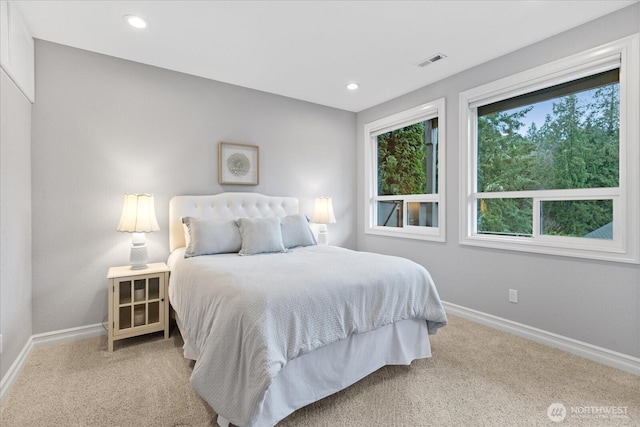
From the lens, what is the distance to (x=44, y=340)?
2.55m

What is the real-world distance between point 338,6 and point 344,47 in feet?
1.82

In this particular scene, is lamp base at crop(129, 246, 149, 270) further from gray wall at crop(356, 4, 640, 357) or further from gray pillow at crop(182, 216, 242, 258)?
gray wall at crop(356, 4, 640, 357)

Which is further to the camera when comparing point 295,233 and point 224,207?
point 224,207

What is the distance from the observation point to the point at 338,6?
217 centimetres

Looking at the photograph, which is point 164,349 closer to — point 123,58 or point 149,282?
point 149,282

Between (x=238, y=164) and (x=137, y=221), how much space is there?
1.26 metres

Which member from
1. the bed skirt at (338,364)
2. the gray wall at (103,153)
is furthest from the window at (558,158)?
the gray wall at (103,153)

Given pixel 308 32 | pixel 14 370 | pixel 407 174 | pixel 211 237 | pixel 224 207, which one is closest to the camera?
pixel 14 370

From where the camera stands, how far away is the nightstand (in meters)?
2.43

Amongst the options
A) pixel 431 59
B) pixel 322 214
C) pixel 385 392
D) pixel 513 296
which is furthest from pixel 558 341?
pixel 431 59

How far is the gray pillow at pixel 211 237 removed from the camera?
2670 millimetres

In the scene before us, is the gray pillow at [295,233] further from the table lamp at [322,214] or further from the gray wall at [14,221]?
the gray wall at [14,221]

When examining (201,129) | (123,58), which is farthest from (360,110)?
(123,58)

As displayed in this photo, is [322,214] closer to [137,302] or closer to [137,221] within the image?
[137,221]
